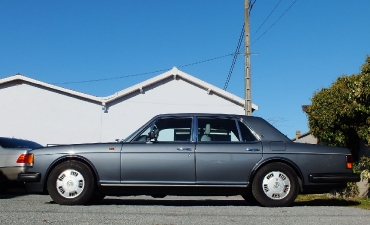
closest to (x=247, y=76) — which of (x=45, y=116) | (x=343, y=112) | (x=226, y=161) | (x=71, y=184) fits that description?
(x=343, y=112)

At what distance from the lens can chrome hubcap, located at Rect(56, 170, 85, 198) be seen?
7859 millimetres

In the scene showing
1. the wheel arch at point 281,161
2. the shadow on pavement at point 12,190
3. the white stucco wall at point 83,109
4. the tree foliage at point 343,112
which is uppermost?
the white stucco wall at point 83,109

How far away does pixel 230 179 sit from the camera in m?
7.82

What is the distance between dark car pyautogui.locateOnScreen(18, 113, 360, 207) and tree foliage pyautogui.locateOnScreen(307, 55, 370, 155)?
3.61 meters

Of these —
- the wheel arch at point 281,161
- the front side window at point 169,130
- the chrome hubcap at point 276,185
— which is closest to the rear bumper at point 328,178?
the wheel arch at point 281,161

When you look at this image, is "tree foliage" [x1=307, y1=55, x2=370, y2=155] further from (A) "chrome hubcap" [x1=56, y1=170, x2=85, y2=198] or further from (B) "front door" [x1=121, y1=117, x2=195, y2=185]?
(A) "chrome hubcap" [x1=56, y1=170, x2=85, y2=198]

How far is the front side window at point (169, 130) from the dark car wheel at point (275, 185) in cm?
121

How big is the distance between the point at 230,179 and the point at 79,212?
2.23 m

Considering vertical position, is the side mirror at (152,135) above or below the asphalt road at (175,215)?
above

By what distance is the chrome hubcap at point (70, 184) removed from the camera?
786 centimetres

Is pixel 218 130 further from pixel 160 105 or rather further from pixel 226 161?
pixel 160 105

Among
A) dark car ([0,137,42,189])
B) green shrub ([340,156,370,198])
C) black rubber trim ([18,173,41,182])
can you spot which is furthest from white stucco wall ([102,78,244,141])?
black rubber trim ([18,173,41,182])

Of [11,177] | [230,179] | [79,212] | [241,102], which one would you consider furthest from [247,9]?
[79,212]

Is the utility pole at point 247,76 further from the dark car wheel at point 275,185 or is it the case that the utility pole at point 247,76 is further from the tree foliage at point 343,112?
the dark car wheel at point 275,185
